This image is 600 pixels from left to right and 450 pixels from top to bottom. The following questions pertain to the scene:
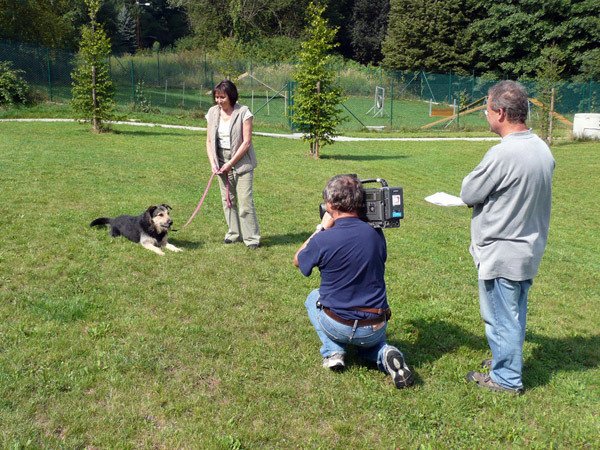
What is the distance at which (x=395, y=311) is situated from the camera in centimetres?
523

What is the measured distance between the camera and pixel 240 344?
441 centimetres

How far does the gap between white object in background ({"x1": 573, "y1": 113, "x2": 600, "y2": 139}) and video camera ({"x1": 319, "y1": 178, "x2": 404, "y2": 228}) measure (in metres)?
22.9

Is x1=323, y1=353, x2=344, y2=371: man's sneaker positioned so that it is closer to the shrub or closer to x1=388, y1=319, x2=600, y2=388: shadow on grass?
x1=388, y1=319, x2=600, y2=388: shadow on grass

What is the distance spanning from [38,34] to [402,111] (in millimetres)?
21972

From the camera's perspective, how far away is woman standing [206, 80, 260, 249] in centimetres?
658

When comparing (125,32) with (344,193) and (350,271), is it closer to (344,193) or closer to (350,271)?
(344,193)

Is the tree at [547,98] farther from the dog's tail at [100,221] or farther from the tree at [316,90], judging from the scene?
the dog's tail at [100,221]

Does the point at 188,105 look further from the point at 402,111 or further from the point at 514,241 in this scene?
the point at 514,241

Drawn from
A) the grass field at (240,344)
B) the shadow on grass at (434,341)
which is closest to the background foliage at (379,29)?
the grass field at (240,344)

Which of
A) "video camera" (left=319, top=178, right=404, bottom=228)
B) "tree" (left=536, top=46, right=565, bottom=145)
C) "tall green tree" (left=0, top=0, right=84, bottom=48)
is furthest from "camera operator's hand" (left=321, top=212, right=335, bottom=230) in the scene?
"tall green tree" (left=0, top=0, right=84, bottom=48)

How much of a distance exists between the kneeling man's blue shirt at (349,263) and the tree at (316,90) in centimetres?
1232

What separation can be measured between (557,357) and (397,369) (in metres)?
1.60

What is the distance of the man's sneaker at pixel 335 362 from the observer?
396 centimetres

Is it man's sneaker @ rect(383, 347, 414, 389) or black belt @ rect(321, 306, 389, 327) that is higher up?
black belt @ rect(321, 306, 389, 327)
